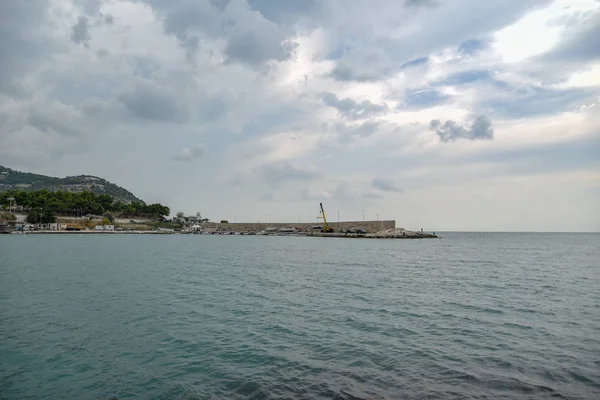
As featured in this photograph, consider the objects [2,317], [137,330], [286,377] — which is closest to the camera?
[286,377]

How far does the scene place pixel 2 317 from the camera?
762 inches

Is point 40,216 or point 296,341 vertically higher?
point 40,216

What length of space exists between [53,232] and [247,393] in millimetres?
198495

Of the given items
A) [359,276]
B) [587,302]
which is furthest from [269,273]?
[587,302]

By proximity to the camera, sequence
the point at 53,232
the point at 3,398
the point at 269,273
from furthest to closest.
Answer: the point at 53,232 → the point at 269,273 → the point at 3,398

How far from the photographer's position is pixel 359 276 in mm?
37312

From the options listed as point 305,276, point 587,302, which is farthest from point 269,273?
point 587,302

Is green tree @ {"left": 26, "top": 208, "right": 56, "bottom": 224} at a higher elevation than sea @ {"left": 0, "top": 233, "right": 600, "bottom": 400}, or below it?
higher

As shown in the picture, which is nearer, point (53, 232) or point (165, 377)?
point (165, 377)

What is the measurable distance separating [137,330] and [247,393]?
892 centimetres

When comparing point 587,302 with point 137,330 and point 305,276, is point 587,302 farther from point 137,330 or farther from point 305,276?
point 137,330

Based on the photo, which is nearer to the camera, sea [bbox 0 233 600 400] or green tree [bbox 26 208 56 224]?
sea [bbox 0 233 600 400]

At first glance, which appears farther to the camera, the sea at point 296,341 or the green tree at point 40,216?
the green tree at point 40,216

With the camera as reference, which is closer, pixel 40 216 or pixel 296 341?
pixel 296 341
